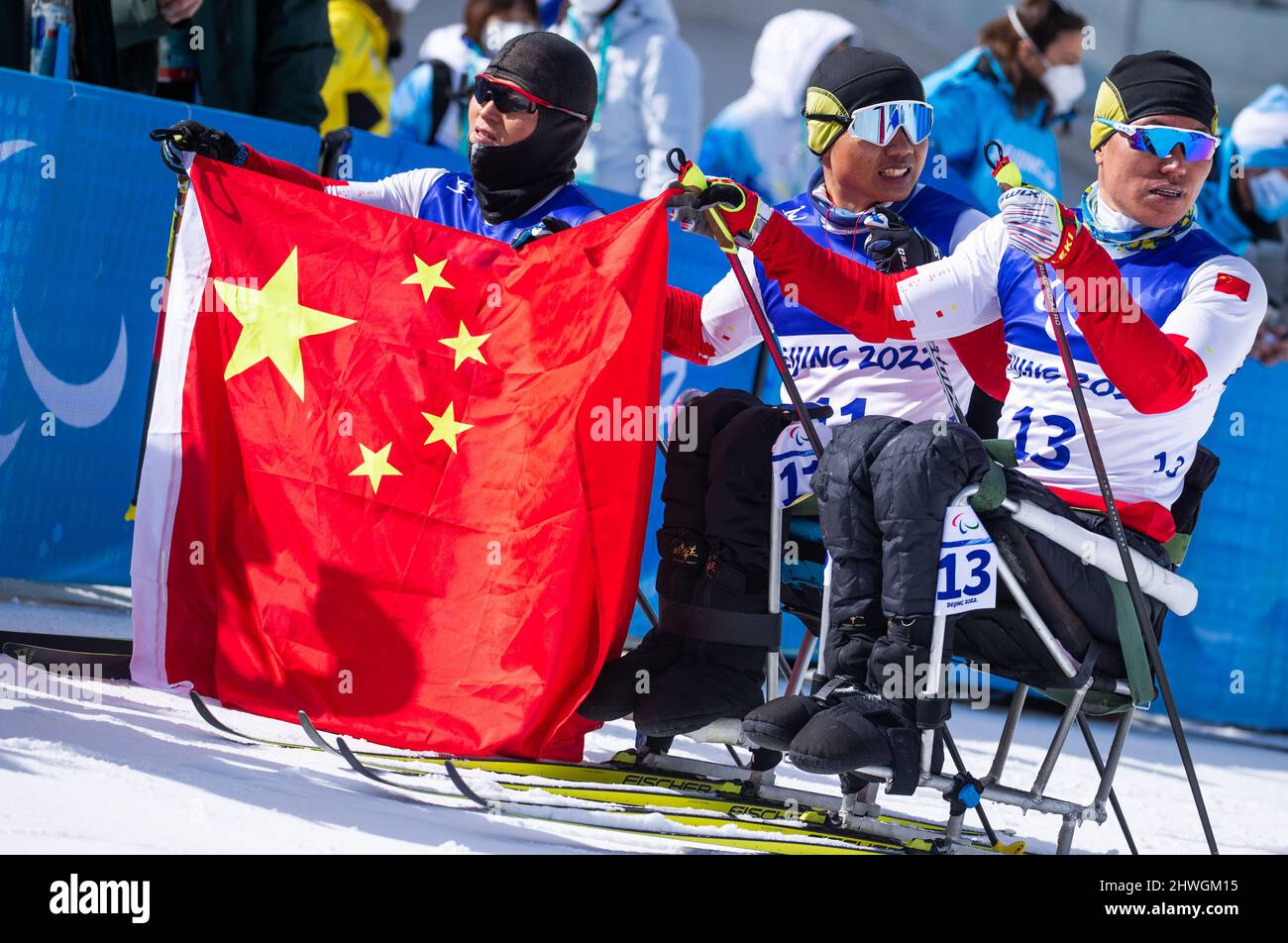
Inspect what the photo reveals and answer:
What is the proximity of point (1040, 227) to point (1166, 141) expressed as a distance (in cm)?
52

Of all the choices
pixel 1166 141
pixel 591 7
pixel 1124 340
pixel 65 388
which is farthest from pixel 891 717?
pixel 591 7

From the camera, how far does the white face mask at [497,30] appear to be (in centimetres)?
807

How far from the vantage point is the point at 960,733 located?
592 cm

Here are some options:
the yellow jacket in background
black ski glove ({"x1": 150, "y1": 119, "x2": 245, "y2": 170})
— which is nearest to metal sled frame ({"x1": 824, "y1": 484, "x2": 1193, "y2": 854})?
black ski glove ({"x1": 150, "y1": 119, "x2": 245, "y2": 170})

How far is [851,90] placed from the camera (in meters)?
4.29

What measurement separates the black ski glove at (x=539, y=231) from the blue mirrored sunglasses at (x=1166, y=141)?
1478mm

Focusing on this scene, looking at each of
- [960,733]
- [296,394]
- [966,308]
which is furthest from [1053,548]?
[960,733]

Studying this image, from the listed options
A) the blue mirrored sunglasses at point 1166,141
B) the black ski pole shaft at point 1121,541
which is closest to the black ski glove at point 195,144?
the black ski pole shaft at point 1121,541

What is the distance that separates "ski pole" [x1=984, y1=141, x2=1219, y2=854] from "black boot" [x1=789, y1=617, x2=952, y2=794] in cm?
44

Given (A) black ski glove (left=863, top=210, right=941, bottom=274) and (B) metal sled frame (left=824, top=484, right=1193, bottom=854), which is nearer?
(B) metal sled frame (left=824, top=484, right=1193, bottom=854)

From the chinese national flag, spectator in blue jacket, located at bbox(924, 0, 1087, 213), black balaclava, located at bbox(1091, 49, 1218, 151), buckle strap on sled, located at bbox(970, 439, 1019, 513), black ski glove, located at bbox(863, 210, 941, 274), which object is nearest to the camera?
buckle strap on sled, located at bbox(970, 439, 1019, 513)

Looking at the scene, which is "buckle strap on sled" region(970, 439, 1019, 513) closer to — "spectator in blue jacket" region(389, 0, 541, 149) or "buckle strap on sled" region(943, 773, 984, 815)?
"buckle strap on sled" region(943, 773, 984, 815)

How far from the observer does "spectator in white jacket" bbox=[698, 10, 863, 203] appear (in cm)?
827

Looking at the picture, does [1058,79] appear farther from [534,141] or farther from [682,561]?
[682,561]
